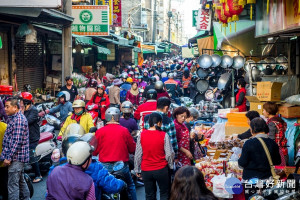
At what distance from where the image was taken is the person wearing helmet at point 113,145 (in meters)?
7.18

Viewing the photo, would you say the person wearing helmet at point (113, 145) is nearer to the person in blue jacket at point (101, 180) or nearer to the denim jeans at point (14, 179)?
the denim jeans at point (14, 179)

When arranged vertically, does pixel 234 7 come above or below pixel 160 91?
above

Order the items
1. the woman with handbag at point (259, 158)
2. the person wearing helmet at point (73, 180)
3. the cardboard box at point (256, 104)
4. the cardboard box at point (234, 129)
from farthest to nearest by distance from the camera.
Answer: the cardboard box at point (256, 104) < the cardboard box at point (234, 129) < the woman with handbag at point (259, 158) < the person wearing helmet at point (73, 180)

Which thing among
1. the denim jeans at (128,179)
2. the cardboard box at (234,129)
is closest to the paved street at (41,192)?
the denim jeans at (128,179)

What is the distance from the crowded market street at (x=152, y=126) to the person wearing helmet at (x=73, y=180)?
1cm

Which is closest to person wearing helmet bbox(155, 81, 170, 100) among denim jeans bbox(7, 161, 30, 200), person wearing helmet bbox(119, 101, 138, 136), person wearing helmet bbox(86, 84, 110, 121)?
person wearing helmet bbox(86, 84, 110, 121)

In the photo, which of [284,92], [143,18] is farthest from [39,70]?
[143,18]

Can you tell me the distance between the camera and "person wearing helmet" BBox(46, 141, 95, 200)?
4648mm

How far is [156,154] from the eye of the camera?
6.59 meters

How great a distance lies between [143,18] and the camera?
204 feet

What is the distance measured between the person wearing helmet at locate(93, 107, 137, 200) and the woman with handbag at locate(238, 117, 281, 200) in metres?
1.91

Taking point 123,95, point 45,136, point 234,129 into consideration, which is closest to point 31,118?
point 45,136

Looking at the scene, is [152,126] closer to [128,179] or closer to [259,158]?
[128,179]

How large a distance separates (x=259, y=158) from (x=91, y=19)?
14562mm
